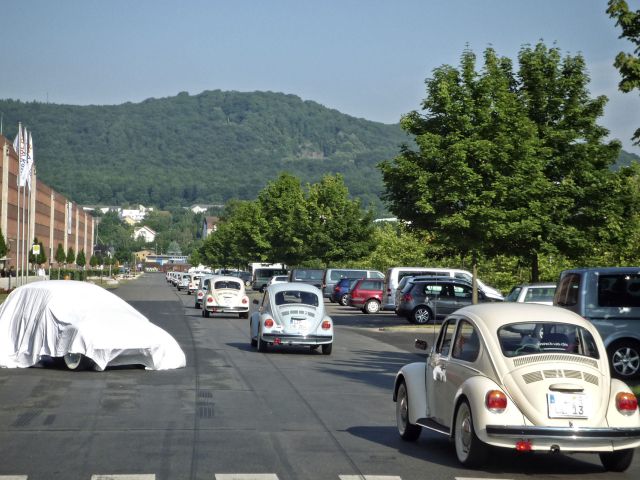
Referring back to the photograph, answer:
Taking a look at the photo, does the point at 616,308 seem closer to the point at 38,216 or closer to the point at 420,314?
the point at 420,314

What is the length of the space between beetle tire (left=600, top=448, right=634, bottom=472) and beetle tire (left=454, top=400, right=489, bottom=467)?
1211 mm

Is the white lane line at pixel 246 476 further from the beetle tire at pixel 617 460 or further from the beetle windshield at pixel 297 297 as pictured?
the beetle windshield at pixel 297 297

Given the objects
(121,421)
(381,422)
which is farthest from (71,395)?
(381,422)

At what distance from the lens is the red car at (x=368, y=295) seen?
164 ft

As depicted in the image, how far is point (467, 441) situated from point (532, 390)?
2.71 feet

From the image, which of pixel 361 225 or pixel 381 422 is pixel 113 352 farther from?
pixel 361 225

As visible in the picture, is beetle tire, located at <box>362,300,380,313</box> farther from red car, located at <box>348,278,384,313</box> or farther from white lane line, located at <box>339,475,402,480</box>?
white lane line, located at <box>339,475,402,480</box>

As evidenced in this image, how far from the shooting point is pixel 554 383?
9750 millimetres

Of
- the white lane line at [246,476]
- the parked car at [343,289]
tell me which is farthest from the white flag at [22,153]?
the white lane line at [246,476]

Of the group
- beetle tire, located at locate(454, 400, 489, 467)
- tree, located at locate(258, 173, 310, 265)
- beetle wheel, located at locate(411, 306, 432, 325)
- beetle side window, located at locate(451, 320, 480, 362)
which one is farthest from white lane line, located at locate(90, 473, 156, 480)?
tree, located at locate(258, 173, 310, 265)

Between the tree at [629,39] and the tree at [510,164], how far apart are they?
1560 cm

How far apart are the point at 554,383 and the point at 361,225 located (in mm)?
67668

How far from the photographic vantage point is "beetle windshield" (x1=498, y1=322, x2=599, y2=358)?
10203 millimetres

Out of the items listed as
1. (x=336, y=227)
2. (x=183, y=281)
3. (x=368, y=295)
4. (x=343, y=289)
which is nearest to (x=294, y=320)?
(x=368, y=295)
